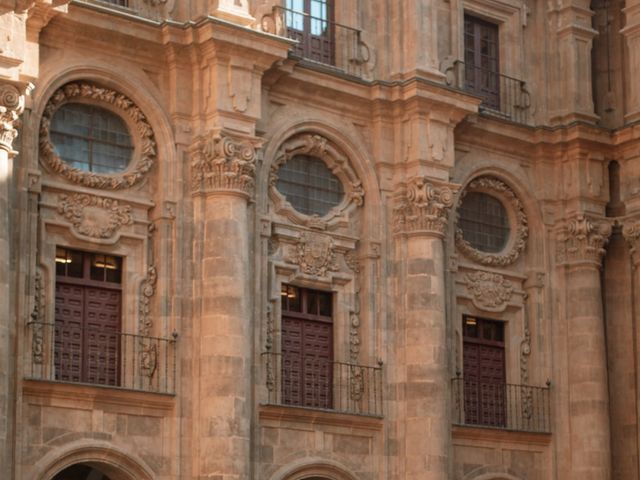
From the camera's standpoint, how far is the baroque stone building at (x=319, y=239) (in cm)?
2852

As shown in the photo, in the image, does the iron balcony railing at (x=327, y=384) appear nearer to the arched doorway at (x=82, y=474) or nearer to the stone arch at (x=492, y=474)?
the stone arch at (x=492, y=474)

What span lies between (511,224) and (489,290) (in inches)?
71.5

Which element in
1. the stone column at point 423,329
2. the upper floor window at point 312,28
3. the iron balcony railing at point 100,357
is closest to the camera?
the iron balcony railing at point 100,357

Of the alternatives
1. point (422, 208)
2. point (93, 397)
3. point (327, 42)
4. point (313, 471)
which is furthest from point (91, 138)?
point (313, 471)

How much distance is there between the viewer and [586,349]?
34531mm

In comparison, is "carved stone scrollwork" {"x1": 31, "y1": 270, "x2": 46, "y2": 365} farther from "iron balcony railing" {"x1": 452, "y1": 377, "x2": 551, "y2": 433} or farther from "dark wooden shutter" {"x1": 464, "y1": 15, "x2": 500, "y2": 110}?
"dark wooden shutter" {"x1": 464, "y1": 15, "x2": 500, "y2": 110}

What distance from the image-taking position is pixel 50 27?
94.6 feet

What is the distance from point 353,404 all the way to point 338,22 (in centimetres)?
777

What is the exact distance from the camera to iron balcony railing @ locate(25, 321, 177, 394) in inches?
1101

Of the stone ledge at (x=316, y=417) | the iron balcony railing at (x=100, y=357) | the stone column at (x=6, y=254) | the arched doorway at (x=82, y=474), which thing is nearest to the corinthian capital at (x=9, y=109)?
the stone column at (x=6, y=254)

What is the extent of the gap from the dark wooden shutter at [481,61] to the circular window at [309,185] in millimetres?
4370

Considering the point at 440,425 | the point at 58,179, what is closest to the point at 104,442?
the point at 58,179

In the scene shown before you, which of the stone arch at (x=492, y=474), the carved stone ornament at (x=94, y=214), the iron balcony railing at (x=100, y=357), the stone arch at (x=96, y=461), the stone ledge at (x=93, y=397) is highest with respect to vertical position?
the carved stone ornament at (x=94, y=214)

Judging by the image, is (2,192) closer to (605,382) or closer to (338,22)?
(338,22)
